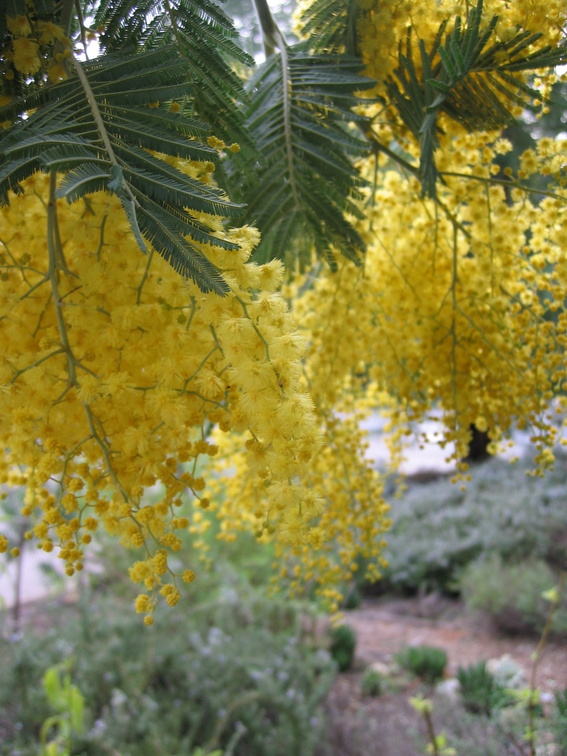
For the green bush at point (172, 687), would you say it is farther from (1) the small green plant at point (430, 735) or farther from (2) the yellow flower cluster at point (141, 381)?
(2) the yellow flower cluster at point (141, 381)

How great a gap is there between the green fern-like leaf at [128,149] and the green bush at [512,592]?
349cm

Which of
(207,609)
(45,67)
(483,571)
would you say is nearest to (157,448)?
(45,67)

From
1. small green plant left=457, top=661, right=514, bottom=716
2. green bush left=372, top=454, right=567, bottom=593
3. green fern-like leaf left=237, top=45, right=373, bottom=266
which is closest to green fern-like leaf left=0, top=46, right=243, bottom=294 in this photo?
green fern-like leaf left=237, top=45, right=373, bottom=266

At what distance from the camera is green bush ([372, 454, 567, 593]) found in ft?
13.6

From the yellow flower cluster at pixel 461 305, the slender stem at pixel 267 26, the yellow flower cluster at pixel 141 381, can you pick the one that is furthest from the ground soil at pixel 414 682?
the slender stem at pixel 267 26

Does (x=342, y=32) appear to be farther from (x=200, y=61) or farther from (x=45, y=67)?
(x=45, y=67)

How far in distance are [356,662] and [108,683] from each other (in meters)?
1.51

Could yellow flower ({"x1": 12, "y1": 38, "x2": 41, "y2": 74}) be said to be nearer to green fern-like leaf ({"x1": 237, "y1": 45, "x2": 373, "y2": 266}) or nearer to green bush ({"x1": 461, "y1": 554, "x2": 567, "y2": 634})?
green fern-like leaf ({"x1": 237, "y1": 45, "x2": 373, "y2": 266})

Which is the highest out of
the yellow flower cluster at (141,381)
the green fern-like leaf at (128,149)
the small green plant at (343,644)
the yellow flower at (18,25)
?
the yellow flower at (18,25)

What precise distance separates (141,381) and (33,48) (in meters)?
0.38

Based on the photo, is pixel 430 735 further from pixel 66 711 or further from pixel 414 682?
pixel 414 682

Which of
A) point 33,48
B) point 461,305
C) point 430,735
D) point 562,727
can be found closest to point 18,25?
point 33,48

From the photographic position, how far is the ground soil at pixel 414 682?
247 centimetres

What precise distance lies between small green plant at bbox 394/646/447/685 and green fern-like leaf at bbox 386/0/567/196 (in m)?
2.81
